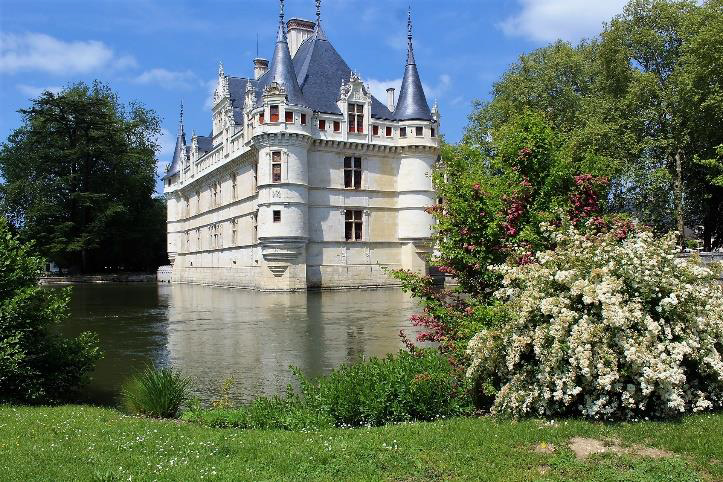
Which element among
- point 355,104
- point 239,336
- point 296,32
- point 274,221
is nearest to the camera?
point 239,336

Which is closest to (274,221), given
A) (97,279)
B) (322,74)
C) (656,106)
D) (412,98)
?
(322,74)

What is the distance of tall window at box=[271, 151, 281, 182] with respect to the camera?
3653cm

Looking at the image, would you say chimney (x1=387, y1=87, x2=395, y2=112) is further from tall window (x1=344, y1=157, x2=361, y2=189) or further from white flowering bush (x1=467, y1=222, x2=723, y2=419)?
white flowering bush (x1=467, y1=222, x2=723, y2=419)

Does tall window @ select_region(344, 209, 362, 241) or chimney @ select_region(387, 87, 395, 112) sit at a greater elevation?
chimney @ select_region(387, 87, 395, 112)

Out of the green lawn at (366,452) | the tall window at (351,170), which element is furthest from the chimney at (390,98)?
the green lawn at (366,452)

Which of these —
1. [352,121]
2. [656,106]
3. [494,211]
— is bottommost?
[494,211]

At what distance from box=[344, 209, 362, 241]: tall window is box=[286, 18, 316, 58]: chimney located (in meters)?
14.2

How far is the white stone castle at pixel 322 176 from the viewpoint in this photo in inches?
1438

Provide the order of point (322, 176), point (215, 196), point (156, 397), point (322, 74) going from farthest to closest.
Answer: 1. point (215, 196)
2. point (322, 74)
3. point (322, 176)
4. point (156, 397)

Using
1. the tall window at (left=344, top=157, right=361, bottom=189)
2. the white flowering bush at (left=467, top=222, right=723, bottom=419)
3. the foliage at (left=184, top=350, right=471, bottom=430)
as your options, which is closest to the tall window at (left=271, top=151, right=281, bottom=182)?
the tall window at (left=344, top=157, right=361, bottom=189)

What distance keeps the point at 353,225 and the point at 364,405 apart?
32377 mm

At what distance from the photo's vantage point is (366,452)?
6.05 m

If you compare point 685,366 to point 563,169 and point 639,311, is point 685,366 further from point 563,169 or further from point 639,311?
point 563,169

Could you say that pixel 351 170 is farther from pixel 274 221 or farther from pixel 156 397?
pixel 156 397
